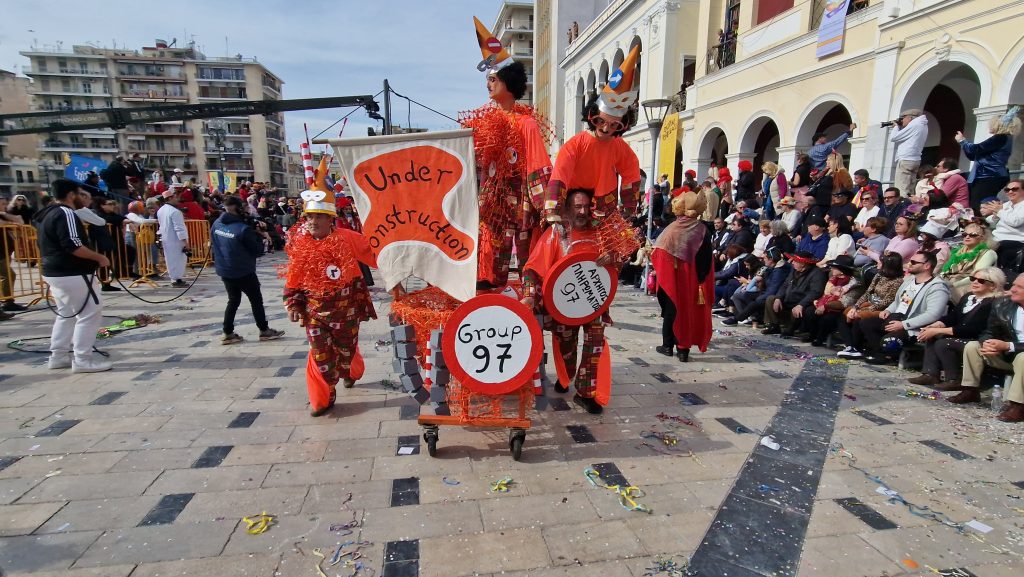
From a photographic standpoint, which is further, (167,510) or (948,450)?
(948,450)

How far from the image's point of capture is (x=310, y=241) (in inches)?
147

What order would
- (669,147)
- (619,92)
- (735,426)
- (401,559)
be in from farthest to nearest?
(669,147), (735,426), (619,92), (401,559)

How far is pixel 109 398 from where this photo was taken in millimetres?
4098

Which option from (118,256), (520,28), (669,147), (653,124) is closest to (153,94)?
(520,28)

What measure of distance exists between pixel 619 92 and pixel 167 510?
139 inches

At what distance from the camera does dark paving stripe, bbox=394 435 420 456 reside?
323 cm

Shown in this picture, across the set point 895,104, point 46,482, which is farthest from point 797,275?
point 46,482

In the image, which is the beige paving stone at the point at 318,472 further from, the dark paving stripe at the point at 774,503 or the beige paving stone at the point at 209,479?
the dark paving stripe at the point at 774,503

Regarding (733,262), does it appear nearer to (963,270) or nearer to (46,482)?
(963,270)

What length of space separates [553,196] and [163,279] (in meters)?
10.7

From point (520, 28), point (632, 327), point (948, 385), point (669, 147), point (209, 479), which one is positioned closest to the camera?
point (209, 479)

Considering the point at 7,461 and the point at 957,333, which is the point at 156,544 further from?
the point at 957,333

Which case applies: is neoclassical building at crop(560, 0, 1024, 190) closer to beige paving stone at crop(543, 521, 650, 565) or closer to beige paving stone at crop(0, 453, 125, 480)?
beige paving stone at crop(543, 521, 650, 565)

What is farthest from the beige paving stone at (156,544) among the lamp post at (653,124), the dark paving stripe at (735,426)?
the lamp post at (653,124)
